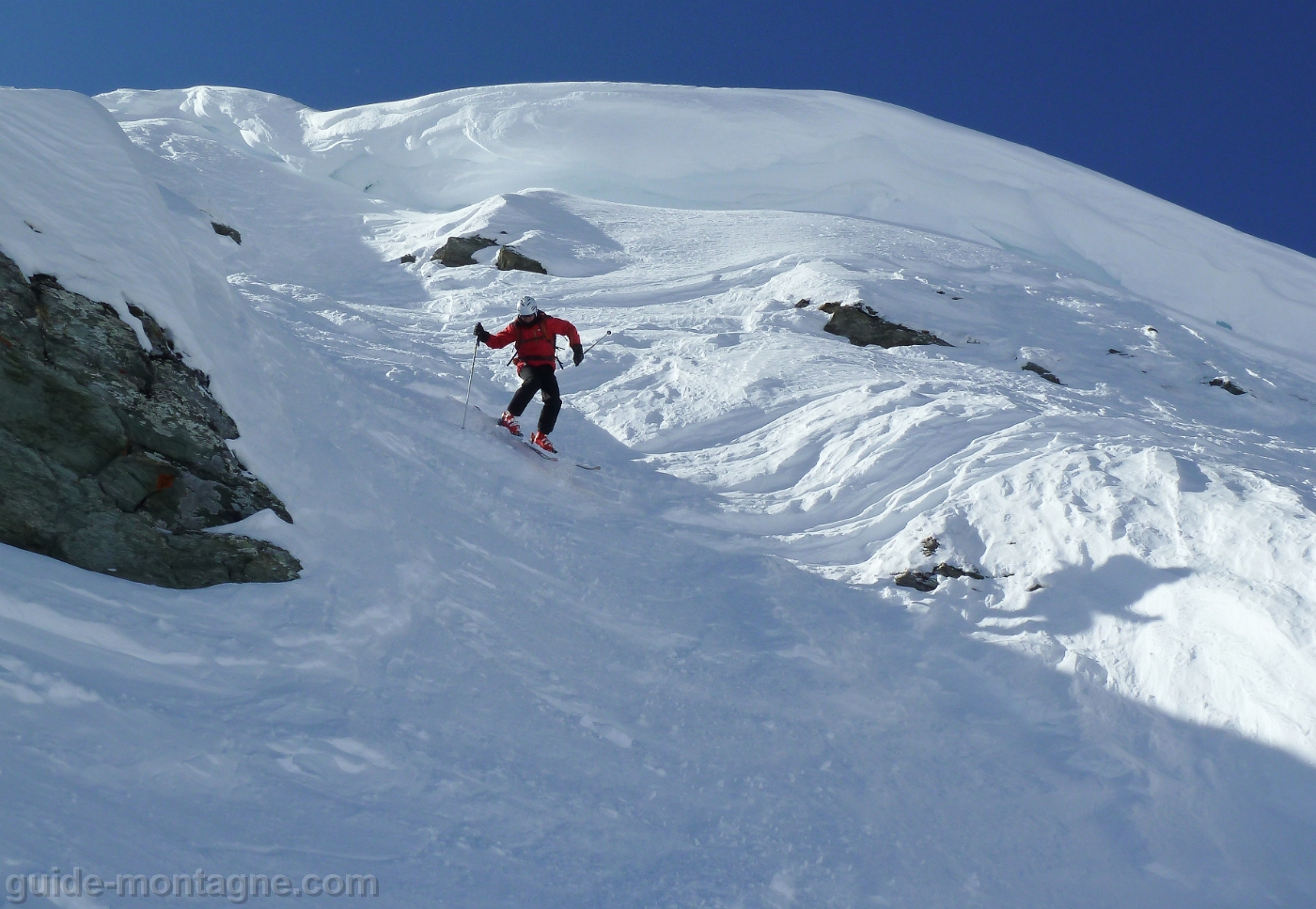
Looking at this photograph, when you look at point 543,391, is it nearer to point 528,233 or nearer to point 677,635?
point 677,635

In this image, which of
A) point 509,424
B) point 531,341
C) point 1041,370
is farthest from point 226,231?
point 1041,370

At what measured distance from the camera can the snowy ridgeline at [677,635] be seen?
339cm

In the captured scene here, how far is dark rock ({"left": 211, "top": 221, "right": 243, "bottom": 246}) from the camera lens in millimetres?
17491

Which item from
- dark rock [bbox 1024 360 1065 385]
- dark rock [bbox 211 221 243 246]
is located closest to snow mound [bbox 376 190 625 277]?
dark rock [bbox 211 221 243 246]

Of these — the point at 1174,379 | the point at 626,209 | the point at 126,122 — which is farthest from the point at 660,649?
the point at 126,122

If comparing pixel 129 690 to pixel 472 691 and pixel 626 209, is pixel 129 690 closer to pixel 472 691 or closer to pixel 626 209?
pixel 472 691

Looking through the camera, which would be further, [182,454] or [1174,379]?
[1174,379]

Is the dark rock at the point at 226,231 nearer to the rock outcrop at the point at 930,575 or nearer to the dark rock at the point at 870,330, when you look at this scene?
the dark rock at the point at 870,330

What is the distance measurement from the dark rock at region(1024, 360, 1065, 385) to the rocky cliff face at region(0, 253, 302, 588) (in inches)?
477

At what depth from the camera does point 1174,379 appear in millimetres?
14422

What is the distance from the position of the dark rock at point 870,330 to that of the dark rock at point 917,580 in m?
7.89

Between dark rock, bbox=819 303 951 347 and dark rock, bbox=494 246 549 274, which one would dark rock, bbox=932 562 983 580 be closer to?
dark rock, bbox=819 303 951 347

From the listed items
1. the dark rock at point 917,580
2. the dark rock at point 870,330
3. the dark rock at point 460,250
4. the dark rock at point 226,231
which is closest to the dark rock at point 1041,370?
the dark rock at point 870,330

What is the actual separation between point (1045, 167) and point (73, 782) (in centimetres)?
3389
